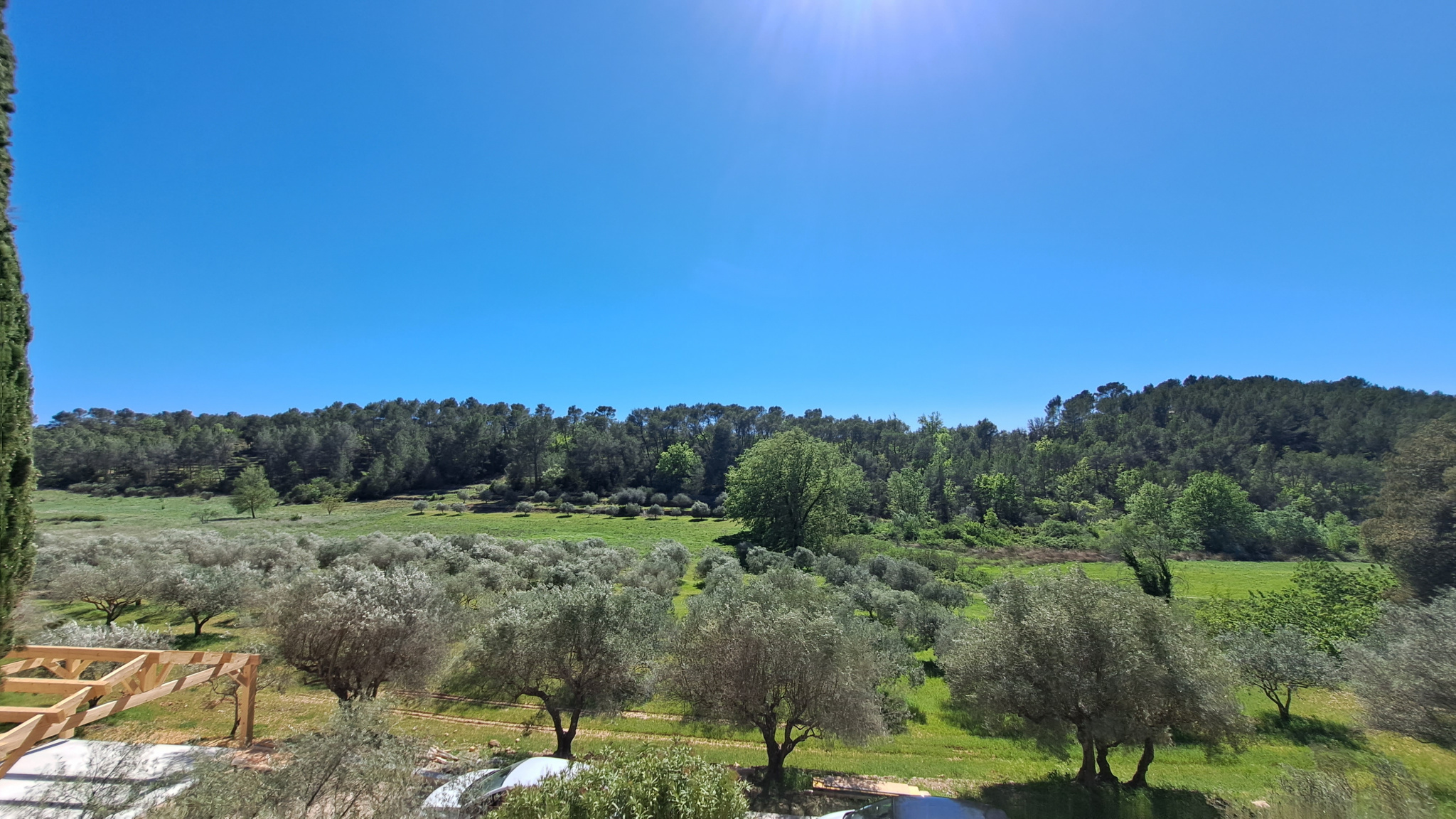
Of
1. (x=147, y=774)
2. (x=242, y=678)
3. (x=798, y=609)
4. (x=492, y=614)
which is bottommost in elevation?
(x=147, y=774)

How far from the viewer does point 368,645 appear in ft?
54.2

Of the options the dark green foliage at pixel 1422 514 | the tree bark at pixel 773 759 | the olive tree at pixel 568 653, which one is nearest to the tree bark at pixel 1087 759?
the tree bark at pixel 773 759

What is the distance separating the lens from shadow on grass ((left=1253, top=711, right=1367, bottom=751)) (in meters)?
18.9

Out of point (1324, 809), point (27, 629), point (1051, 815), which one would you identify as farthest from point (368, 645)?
point (1324, 809)

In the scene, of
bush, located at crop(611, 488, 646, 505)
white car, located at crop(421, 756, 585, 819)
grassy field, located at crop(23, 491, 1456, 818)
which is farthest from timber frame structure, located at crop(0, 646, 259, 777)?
bush, located at crop(611, 488, 646, 505)

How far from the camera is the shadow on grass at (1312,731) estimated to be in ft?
62.0

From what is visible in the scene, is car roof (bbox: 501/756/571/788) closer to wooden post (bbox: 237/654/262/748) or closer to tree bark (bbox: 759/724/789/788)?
tree bark (bbox: 759/724/789/788)

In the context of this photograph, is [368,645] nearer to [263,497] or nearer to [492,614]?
[492,614]

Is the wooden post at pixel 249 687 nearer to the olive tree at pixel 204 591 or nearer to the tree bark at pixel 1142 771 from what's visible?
the olive tree at pixel 204 591

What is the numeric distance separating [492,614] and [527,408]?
140714mm

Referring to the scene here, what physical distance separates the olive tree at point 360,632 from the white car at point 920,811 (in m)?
13.5

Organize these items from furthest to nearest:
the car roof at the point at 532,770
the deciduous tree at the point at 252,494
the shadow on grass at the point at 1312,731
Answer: the deciduous tree at the point at 252,494
the shadow on grass at the point at 1312,731
the car roof at the point at 532,770

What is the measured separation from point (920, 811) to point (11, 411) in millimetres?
19585

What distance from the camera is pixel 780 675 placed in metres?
15.0
